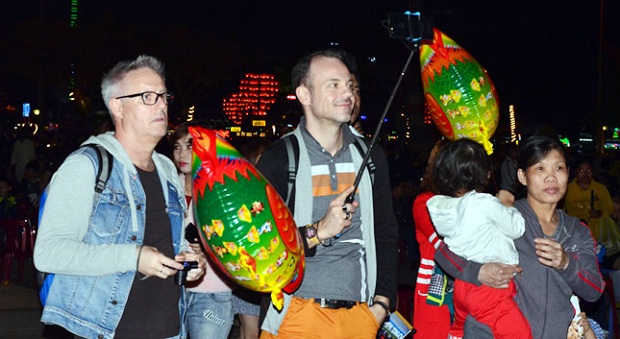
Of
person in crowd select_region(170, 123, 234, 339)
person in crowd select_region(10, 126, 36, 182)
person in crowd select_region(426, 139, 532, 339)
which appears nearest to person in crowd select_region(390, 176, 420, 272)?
person in crowd select_region(170, 123, 234, 339)

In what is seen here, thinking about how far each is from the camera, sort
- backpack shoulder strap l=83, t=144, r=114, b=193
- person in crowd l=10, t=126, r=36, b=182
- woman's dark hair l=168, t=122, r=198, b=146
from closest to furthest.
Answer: backpack shoulder strap l=83, t=144, r=114, b=193 → woman's dark hair l=168, t=122, r=198, b=146 → person in crowd l=10, t=126, r=36, b=182

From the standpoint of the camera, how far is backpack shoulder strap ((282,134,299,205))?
4.23m

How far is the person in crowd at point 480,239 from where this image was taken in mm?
4602

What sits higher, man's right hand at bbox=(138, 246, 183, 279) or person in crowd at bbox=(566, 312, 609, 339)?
man's right hand at bbox=(138, 246, 183, 279)

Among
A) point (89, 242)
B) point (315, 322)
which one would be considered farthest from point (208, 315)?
point (89, 242)

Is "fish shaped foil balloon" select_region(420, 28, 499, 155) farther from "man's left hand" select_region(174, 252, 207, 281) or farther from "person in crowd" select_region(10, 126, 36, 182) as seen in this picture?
"person in crowd" select_region(10, 126, 36, 182)

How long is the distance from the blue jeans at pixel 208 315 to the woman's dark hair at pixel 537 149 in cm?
217

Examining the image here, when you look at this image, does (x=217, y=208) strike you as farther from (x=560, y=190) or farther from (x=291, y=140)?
(x=560, y=190)

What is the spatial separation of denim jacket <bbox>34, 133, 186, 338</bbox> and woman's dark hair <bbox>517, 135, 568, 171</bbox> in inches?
81.5

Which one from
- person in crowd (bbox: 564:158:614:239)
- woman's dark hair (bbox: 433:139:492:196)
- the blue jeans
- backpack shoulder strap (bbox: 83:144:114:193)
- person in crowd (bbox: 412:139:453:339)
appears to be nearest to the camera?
backpack shoulder strap (bbox: 83:144:114:193)

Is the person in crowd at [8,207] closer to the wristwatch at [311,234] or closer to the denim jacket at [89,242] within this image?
the denim jacket at [89,242]

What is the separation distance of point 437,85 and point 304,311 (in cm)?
350

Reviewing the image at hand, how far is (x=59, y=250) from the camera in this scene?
3.58 m

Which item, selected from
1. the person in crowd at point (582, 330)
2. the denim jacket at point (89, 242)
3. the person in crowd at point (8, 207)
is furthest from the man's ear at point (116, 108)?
the person in crowd at point (8, 207)
